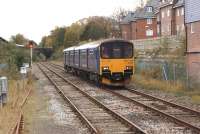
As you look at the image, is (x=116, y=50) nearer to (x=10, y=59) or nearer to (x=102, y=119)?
(x=10, y=59)

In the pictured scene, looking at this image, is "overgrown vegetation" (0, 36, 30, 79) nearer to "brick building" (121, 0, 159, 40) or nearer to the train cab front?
the train cab front

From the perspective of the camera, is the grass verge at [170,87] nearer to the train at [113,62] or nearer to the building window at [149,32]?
the train at [113,62]

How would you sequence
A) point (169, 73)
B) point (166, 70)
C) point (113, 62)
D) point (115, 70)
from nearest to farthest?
1. point (115, 70)
2. point (113, 62)
3. point (169, 73)
4. point (166, 70)

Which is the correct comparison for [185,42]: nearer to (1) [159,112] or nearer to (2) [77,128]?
(1) [159,112]

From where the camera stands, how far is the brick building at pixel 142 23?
9800 cm

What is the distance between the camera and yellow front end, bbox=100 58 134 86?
1120 inches

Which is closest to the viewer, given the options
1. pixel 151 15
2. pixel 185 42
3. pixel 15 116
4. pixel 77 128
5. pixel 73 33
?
pixel 77 128

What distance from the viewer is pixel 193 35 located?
30.8m

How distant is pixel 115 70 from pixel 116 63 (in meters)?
0.48

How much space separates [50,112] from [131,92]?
28.1ft

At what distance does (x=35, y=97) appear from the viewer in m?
24.2

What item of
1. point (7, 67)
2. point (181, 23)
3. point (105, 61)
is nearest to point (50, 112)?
point (105, 61)

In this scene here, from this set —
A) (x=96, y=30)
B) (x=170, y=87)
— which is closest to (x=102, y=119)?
(x=170, y=87)

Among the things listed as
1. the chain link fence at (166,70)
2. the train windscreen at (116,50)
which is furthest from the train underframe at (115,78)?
the chain link fence at (166,70)
